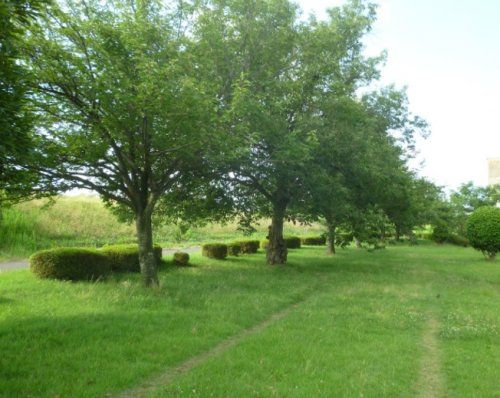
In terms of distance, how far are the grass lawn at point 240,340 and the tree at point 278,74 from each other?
4.85m

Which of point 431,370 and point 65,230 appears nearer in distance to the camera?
point 431,370

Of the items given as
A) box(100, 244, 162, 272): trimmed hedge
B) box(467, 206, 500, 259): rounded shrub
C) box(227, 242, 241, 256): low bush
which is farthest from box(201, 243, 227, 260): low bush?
box(467, 206, 500, 259): rounded shrub

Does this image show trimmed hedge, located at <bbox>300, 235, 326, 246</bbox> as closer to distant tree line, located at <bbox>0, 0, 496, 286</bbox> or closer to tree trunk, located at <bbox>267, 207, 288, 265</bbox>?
distant tree line, located at <bbox>0, 0, 496, 286</bbox>

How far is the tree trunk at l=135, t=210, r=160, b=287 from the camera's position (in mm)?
13023

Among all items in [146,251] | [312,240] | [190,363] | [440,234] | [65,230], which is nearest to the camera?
[190,363]

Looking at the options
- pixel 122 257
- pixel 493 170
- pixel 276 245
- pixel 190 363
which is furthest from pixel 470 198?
pixel 190 363

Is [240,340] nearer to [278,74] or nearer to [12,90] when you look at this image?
[12,90]

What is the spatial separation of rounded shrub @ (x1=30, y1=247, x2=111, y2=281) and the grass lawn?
0.65 metres

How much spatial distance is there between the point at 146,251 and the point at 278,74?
929 centimetres

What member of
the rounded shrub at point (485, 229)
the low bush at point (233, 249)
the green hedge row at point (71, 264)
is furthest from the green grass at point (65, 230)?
the rounded shrub at point (485, 229)

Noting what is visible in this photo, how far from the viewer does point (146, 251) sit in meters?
13.1

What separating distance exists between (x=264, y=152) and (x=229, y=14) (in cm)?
510

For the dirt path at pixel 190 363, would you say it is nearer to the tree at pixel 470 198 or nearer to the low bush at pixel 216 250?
the low bush at pixel 216 250

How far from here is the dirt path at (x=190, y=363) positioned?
5.91m
